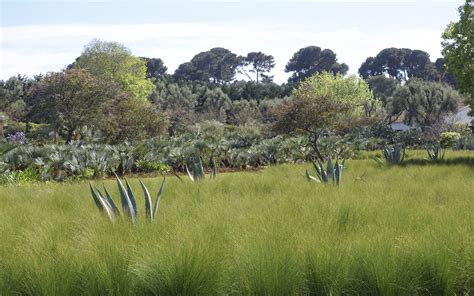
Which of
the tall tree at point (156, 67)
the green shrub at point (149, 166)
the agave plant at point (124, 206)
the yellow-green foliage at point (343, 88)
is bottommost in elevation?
the green shrub at point (149, 166)

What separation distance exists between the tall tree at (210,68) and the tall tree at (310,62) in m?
12.0

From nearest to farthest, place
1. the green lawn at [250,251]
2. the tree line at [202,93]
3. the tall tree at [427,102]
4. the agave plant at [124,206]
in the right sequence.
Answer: the green lawn at [250,251] < the agave plant at [124,206] < the tree line at [202,93] < the tall tree at [427,102]

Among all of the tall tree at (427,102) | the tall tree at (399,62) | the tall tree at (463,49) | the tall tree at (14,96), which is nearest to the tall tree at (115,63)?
the tall tree at (14,96)

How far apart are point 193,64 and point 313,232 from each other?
10271cm

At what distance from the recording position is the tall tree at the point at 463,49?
46.0 ft

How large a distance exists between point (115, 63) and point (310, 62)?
2507 inches

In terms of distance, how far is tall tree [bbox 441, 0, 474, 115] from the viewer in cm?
1403

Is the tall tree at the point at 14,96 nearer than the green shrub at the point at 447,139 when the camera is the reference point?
No

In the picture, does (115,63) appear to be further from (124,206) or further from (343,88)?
(124,206)

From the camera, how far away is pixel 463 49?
14.2 metres

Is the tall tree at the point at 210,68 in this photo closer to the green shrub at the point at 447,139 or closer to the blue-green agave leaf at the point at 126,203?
the green shrub at the point at 447,139

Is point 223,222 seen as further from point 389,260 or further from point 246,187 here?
point 246,187

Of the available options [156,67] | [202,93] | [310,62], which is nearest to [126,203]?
[202,93]

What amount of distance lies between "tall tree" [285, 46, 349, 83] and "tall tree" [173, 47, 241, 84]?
473 inches
